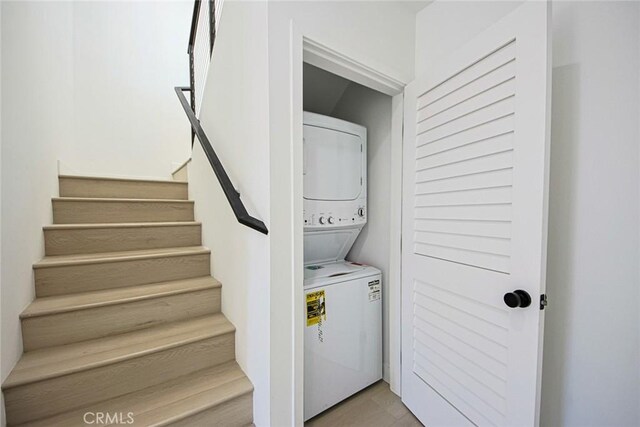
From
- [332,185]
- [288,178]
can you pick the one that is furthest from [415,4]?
[288,178]

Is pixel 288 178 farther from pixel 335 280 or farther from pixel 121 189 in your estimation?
pixel 121 189

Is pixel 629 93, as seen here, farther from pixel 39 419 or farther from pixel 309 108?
pixel 39 419

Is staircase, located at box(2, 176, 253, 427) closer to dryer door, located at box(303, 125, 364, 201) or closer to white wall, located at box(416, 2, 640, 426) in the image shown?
dryer door, located at box(303, 125, 364, 201)

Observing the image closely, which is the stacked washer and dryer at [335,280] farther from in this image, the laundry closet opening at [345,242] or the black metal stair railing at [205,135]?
the black metal stair railing at [205,135]

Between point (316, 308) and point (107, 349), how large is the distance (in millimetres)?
1015

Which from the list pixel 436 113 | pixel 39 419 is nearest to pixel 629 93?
pixel 436 113

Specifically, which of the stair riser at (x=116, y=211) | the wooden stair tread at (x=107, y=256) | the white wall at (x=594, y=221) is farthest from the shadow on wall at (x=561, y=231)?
the stair riser at (x=116, y=211)

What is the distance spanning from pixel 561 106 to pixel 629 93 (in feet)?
0.58

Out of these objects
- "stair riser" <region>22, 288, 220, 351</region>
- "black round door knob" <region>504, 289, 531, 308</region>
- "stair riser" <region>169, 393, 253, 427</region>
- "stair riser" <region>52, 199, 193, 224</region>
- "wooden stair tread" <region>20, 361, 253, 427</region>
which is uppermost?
"stair riser" <region>52, 199, 193, 224</region>

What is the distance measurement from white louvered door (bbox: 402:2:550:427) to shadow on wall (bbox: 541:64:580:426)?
244 millimetres

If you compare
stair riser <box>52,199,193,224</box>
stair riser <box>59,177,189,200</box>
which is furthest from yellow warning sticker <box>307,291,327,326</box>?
stair riser <box>59,177,189,200</box>

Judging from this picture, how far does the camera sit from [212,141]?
6.26ft

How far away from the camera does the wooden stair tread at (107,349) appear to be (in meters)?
1.07
